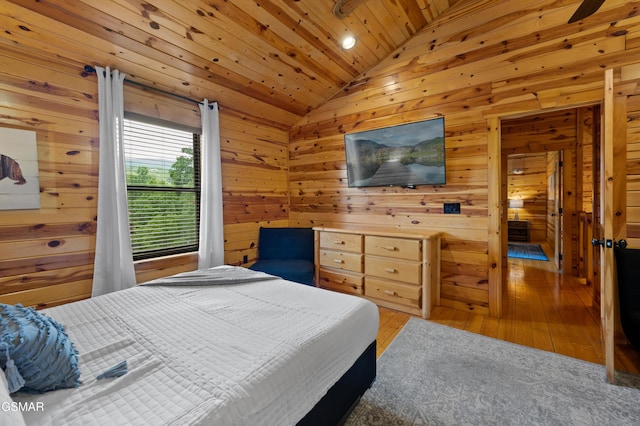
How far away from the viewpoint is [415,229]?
10.3 feet

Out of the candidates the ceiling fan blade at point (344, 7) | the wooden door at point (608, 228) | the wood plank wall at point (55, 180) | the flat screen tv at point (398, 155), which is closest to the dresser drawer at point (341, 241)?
the flat screen tv at point (398, 155)

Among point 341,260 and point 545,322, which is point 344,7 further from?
point 545,322

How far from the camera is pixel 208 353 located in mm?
1093

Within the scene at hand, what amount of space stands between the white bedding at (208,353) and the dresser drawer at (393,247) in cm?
132

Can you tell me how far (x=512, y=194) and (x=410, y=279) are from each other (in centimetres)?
706

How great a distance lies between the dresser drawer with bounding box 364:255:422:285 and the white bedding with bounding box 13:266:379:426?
1295 mm

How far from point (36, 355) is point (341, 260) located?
2.66 meters

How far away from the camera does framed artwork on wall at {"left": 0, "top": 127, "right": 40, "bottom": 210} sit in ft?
6.22

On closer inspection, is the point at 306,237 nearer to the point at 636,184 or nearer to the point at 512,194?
the point at 636,184

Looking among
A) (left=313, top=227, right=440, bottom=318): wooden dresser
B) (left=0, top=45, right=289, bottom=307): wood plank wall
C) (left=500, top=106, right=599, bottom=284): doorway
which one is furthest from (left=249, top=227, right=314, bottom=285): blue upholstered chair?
(left=500, top=106, right=599, bottom=284): doorway

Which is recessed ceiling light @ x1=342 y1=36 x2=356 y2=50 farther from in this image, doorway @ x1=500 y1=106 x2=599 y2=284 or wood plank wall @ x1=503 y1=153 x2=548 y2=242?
wood plank wall @ x1=503 y1=153 x2=548 y2=242

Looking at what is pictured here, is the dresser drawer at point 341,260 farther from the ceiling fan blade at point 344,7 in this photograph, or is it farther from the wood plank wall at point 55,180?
the ceiling fan blade at point 344,7

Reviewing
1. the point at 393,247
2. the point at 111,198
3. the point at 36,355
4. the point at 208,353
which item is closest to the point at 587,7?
the point at 393,247

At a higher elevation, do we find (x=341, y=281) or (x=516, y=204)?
(x=516, y=204)
